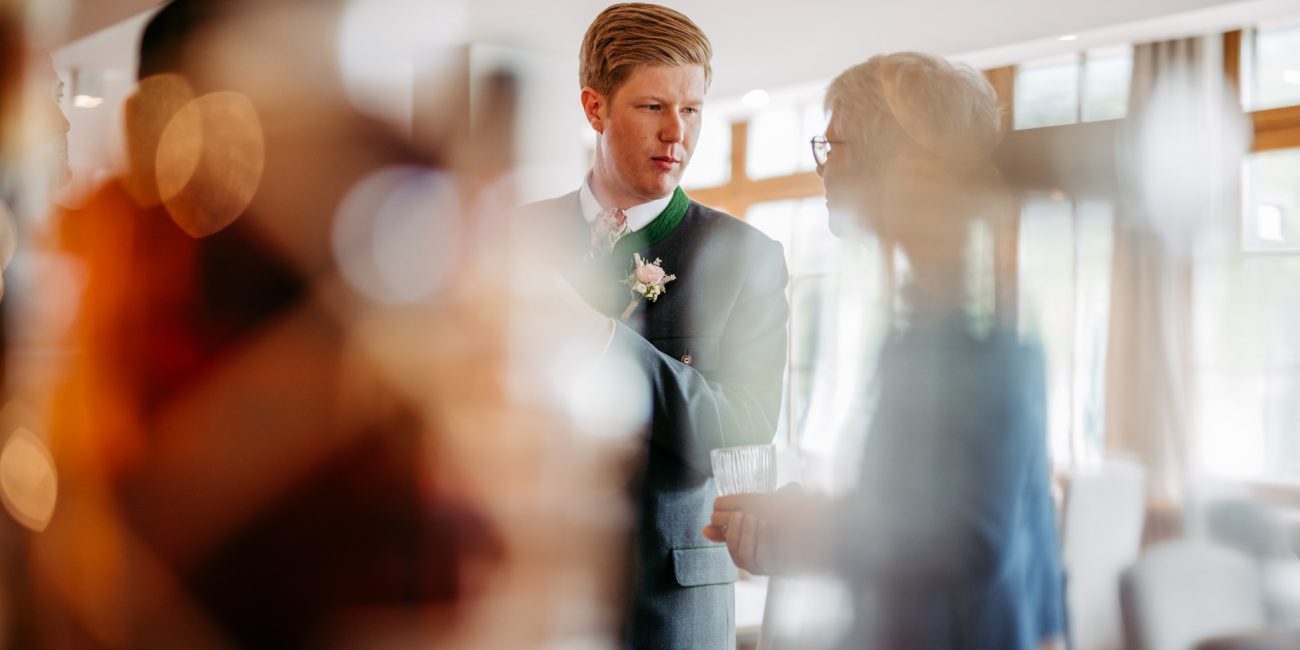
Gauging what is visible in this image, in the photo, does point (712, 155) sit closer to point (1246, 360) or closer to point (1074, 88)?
point (1074, 88)

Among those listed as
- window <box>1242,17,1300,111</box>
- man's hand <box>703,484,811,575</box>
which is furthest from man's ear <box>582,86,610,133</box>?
window <box>1242,17,1300,111</box>

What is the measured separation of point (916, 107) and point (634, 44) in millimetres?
245

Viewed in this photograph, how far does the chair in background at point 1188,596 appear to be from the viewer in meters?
0.43

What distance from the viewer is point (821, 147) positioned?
0.56 metres

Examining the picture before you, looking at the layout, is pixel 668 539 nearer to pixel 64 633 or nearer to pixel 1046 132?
pixel 1046 132

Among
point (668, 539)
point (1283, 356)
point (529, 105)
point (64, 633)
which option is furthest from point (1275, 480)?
point (64, 633)

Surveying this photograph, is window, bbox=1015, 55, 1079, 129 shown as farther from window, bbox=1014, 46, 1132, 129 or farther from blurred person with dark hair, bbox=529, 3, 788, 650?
blurred person with dark hair, bbox=529, 3, 788, 650

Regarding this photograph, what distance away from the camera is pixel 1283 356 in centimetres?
43

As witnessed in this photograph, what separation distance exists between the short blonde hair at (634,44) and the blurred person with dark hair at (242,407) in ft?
0.77

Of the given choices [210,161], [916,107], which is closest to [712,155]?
[916,107]

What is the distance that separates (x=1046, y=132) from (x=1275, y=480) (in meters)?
0.23

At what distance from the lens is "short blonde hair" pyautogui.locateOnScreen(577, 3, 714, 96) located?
2.16ft

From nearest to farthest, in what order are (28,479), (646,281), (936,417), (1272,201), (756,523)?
(1272,201) < (936,417) < (756,523) < (646,281) < (28,479)

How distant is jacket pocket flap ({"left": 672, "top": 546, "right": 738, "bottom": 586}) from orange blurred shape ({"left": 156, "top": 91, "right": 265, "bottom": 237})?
17.4 inches
